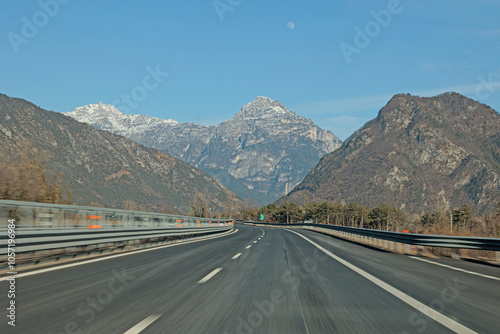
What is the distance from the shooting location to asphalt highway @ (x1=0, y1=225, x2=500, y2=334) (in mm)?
5316

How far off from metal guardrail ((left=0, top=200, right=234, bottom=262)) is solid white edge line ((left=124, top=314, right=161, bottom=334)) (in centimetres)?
480

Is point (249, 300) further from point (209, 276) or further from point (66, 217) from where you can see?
point (66, 217)

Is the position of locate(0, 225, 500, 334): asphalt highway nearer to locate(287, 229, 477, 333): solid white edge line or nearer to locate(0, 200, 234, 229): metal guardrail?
locate(287, 229, 477, 333): solid white edge line

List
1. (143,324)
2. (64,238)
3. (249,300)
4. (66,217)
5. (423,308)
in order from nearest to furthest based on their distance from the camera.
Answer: (143,324) < (423,308) < (249,300) < (64,238) < (66,217)

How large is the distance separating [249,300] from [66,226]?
694cm

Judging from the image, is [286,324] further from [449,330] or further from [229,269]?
[229,269]

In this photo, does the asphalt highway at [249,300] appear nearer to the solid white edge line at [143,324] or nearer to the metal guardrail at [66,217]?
the solid white edge line at [143,324]

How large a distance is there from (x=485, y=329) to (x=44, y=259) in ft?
32.4

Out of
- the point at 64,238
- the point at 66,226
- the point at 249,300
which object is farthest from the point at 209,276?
the point at 66,226

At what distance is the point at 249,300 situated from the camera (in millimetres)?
6934

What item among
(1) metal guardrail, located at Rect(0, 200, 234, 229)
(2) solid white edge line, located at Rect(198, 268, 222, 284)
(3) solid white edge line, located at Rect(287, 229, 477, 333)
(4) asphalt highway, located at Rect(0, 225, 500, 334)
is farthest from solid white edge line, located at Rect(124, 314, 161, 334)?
(1) metal guardrail, located at Rect(0, 200, 234, 229)

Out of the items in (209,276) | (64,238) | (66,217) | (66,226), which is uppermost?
(66,217)

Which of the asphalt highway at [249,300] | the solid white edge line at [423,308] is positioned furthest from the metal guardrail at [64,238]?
the solid white edge line at [423,308]

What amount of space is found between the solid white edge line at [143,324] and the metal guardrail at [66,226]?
189 inches
